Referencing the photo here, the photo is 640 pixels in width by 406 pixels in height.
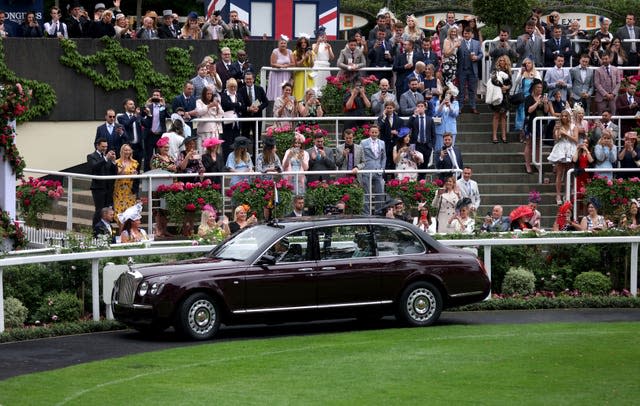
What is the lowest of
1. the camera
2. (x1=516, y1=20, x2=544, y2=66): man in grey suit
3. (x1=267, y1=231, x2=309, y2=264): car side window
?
(x1=267, y1=231, x2=309, y2=264): car side window

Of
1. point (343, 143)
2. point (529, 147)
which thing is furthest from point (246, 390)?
point (529, 147)

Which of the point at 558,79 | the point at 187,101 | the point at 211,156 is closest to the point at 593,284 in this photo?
the point at 211,156

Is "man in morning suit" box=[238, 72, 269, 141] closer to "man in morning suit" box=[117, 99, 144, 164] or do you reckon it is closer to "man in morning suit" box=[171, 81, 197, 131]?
"man in morning suit" box=[171, 81, 197, 131]

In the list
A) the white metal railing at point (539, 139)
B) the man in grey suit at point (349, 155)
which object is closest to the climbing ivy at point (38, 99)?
the man in grey suit at point (349, 155)

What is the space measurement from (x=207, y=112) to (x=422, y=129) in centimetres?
413

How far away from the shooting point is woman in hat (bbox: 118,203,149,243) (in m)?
23.5

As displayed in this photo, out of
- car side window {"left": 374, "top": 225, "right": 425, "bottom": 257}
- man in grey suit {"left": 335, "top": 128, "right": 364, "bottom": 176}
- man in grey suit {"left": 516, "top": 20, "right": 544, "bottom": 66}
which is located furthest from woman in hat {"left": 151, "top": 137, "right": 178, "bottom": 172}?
man in grey suit {"left": 516, "top": 20, "right": 544, "bottom": 66}

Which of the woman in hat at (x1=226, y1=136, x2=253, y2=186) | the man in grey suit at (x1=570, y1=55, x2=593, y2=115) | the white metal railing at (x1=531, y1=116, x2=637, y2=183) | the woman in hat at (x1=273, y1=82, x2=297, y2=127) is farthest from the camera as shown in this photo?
the man in grey suit at (x1=570, y1=55, x2=593, y2=115)

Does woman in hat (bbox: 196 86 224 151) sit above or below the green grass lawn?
above

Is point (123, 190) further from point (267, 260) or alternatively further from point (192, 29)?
point (192, 29)

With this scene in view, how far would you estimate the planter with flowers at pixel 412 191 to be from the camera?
26109mm

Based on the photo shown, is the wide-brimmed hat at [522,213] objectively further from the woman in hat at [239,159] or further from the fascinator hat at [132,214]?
the fascinator hat at [132,214]

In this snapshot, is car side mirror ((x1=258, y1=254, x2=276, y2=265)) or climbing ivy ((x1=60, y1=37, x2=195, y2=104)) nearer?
car side mirror ((x1=258, y1=254, x2=276, y2=265))

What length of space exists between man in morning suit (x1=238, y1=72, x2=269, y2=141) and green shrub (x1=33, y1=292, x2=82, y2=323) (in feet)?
29.7
